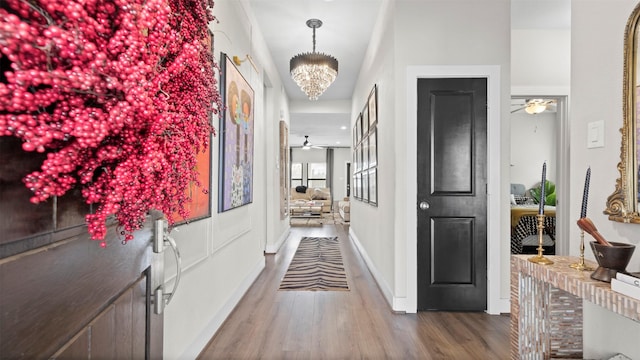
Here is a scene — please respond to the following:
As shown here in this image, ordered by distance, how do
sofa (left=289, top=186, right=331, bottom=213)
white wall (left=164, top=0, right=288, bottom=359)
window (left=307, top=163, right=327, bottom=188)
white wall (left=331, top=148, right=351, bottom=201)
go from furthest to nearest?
1. window (left=307, top=163, right=327, bottom=188)
2. white wall (left=331, top=148, right=351, bottom=201)
3. sofa (left=289, top=186, right=331, bottom=213)
4. white wall (left=164, top=0, right=288, bottom=359)

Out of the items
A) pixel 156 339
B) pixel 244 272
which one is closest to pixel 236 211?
pixel 244 272

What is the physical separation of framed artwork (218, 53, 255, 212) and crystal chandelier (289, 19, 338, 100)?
27.8 inches

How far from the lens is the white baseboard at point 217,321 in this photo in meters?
1.97

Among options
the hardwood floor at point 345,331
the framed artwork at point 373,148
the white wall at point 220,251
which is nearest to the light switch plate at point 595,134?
the hardwood floor at point 345,331

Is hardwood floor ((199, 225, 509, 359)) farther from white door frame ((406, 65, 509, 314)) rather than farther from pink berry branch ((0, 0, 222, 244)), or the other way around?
pink berry branch ((0, 0, 222, 244))

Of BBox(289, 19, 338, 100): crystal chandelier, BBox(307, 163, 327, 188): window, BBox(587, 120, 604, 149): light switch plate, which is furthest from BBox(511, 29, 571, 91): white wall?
BBox(307, 163, 327, 188): window

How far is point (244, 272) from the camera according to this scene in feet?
10.5

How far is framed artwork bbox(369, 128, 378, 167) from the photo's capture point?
379cm

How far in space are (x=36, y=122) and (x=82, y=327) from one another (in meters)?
0.40

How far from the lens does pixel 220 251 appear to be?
247 cm

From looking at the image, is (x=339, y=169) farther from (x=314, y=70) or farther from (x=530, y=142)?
(x=314, y=70)

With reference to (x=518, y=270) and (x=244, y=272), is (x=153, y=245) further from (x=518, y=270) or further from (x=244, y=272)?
(x=244, y=272)

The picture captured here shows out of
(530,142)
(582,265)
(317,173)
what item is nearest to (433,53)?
(582,265)

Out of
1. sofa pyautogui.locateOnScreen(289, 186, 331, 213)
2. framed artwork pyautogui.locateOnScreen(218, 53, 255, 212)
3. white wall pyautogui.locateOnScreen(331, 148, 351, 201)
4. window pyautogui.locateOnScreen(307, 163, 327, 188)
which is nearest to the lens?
framed artwork pyautogui.locateOnScreen(218, 53, 255, 212)
